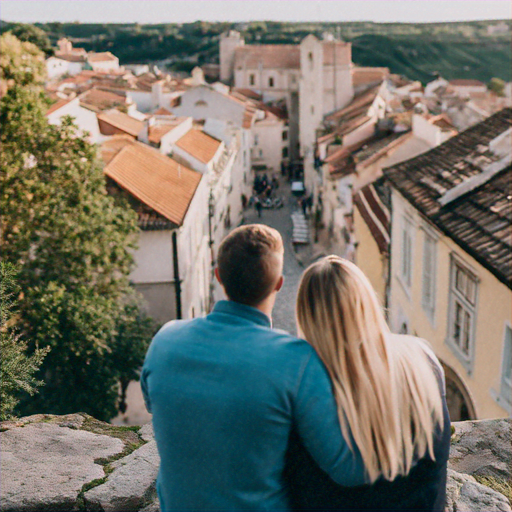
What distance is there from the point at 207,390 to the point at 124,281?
12.5m

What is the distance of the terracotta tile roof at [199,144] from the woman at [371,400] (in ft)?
71.1

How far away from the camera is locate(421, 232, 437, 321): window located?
36.3 feet

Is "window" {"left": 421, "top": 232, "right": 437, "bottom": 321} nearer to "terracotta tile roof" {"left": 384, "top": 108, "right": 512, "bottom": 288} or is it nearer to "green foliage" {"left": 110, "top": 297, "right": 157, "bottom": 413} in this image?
"terracotta tile roof" {"left": 384, "top": 108, "right": 512, "bottom": 288}

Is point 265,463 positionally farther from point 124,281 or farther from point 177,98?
point 177,98

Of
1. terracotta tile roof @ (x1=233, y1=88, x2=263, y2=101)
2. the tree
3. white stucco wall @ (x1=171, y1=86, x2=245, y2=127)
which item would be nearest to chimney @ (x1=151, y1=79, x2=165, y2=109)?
white stucco wall @ (x1=171, y1=86, x2=245, y2=127)

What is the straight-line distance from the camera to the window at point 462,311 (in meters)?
9.46

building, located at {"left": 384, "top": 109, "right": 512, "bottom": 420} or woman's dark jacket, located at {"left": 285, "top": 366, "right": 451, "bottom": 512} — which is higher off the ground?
woman's dark jacket, located at {"left": 285, "top": 366, "right": 451, "bottom": 512}

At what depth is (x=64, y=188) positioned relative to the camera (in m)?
13.6

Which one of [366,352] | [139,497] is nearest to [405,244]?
[139,497]

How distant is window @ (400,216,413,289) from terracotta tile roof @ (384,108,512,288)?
784 millimetres

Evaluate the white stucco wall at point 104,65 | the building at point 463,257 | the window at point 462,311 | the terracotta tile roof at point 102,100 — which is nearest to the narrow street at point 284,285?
the building at point 463,257

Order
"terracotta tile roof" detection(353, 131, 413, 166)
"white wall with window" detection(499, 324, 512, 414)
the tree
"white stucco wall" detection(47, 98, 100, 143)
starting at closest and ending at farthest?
1. "white wall with window" detection(499, 324, 512, 414)
2. the tree
3. "white stucco wall" detection(47, 98, 100, 143)
4. "terracotta tile roof" detection(353, 131, 413, 166)

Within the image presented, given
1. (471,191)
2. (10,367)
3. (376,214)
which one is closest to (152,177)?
(376,214)

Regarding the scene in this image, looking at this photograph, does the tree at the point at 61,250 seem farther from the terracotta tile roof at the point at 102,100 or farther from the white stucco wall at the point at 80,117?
the terracotta tile roof at the point at 102,100
